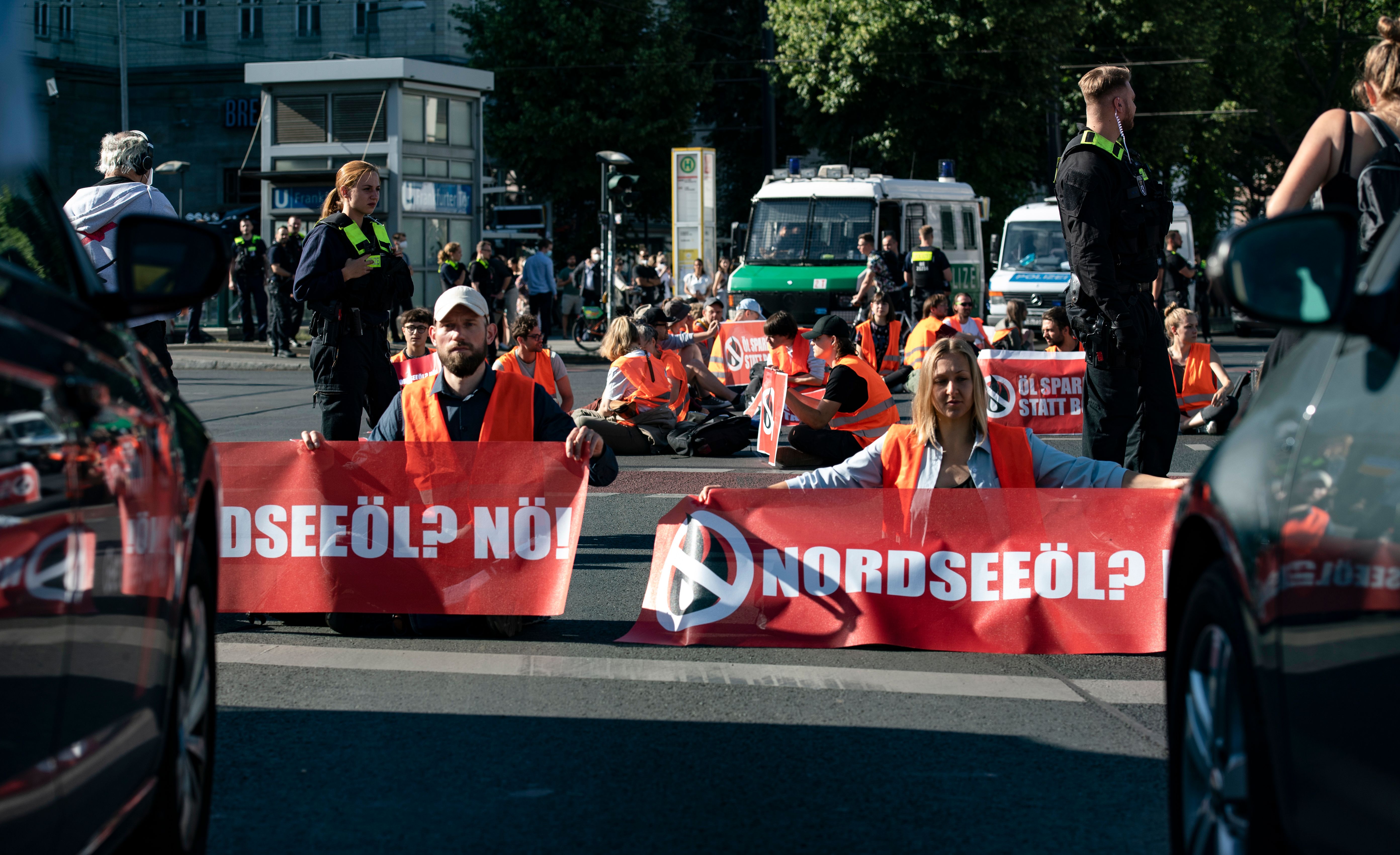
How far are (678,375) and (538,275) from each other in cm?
1408

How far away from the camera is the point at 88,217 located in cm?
697

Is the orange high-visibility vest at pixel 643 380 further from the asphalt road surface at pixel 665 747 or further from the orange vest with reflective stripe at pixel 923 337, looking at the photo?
the asphalt road surface at pixel 665 747

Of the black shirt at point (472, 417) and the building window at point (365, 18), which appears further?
the building window at point (365, 18)

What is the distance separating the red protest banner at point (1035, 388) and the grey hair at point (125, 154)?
8458 millimetres

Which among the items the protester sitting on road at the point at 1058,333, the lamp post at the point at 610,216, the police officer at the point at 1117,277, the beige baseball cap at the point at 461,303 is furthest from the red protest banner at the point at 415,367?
the lamp post at the point at 610,216

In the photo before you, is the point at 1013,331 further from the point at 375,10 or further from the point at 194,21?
the point at 194,21

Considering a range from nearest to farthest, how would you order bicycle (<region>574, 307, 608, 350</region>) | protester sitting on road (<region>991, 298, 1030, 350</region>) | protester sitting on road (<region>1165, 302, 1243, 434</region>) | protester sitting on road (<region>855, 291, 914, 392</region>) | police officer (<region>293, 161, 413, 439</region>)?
police officer (<region>293, 161, 413, 439</region>) < protester sitting on road (<region>1165, 302, 1243, 434</region>) < protester sitting on road (<region>991, 298, 1030, 350</region>) < protester sitting on road (<region>855, 291, 914, 392</region>) < bicycle (<region>574, 307, 608, 350</region>)

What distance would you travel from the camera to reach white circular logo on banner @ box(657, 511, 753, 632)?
5801 millimetres

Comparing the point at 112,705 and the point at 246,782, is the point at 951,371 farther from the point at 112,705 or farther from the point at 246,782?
the point at 112,705

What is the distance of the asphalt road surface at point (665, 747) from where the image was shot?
382cm

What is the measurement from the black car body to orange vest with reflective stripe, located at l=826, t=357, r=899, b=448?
334 inches

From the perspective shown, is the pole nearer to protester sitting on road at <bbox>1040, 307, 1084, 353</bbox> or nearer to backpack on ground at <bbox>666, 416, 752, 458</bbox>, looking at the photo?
backpack on ground at <bbox>666, 416, 752, 458</bbox>

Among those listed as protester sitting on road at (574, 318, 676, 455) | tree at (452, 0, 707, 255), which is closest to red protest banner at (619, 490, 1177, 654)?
protester sitting on road at (574, 318, 676, 455)

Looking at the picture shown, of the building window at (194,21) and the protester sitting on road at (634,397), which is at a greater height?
the building window at (194,21)
